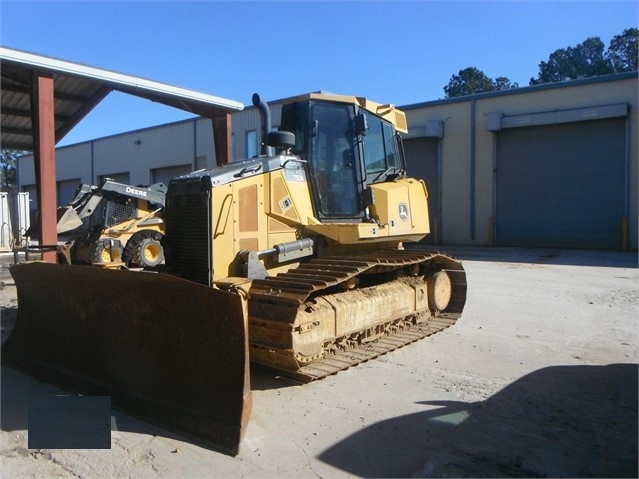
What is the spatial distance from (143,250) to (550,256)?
42.1 ft

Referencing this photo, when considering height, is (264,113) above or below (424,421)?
above

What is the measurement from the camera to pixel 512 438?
13.3 ft

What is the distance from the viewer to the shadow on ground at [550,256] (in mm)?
15694

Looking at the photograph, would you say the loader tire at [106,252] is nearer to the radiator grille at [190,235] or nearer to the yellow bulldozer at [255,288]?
the yellow bulldozer at [255,288]

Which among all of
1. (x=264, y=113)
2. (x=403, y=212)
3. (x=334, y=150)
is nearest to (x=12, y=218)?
(x=264, y=113)

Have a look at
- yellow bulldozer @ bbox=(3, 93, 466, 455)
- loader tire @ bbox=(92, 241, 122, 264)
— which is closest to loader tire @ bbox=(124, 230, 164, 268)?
loader tire @ bbox=(92, 241, 122, 264)

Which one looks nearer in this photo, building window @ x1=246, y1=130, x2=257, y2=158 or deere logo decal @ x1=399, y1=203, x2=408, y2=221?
deere logo decal @ x1=399, y1=203, x2=408, y2=221

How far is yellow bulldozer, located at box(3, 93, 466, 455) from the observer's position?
440 centimetres

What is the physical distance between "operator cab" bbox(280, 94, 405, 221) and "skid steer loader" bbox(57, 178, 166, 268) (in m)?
4.57

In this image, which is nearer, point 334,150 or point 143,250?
point 334,150

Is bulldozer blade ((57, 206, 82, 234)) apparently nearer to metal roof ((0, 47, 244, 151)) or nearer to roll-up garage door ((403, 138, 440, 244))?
metal roof ((0, 47, 244, 151))

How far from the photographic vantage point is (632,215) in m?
18.3

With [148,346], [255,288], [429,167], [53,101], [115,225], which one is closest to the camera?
[148,346]

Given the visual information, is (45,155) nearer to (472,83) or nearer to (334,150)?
(334,150)
